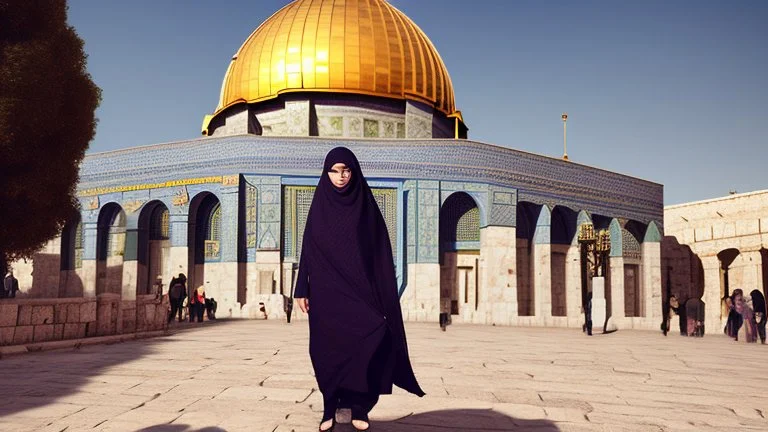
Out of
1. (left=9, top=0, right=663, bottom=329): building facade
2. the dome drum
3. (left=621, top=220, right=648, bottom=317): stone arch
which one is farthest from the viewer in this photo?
(left=621, top=220, right=648, bottom=317): stone arch

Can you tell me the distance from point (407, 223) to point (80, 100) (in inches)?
379

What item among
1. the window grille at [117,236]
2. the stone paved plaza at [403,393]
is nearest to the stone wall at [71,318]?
the stone paved plaza at [403,393]

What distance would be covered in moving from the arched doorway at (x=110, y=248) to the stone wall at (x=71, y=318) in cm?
1127

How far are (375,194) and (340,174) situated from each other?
17.0 metres

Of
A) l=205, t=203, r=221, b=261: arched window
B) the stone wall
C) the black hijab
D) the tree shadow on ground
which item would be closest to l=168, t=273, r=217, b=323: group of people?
l=205, t=203, r=221, b=261: arched window

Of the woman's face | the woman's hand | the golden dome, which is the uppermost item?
the golden dome

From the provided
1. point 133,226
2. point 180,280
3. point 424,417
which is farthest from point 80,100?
point 424,417

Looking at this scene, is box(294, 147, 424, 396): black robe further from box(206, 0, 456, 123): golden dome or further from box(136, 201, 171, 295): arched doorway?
box(206, 0, 456, 123): golden dome

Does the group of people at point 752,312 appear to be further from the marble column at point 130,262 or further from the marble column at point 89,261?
the marble column at point 89,261

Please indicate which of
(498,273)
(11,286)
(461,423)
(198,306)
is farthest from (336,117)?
(461,423)

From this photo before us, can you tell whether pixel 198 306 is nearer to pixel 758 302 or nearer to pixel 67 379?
pixel 67 379

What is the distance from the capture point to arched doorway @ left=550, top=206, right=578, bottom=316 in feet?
76.4

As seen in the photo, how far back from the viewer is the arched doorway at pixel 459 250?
21.3m

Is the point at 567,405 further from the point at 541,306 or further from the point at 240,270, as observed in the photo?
the point at 541,306
